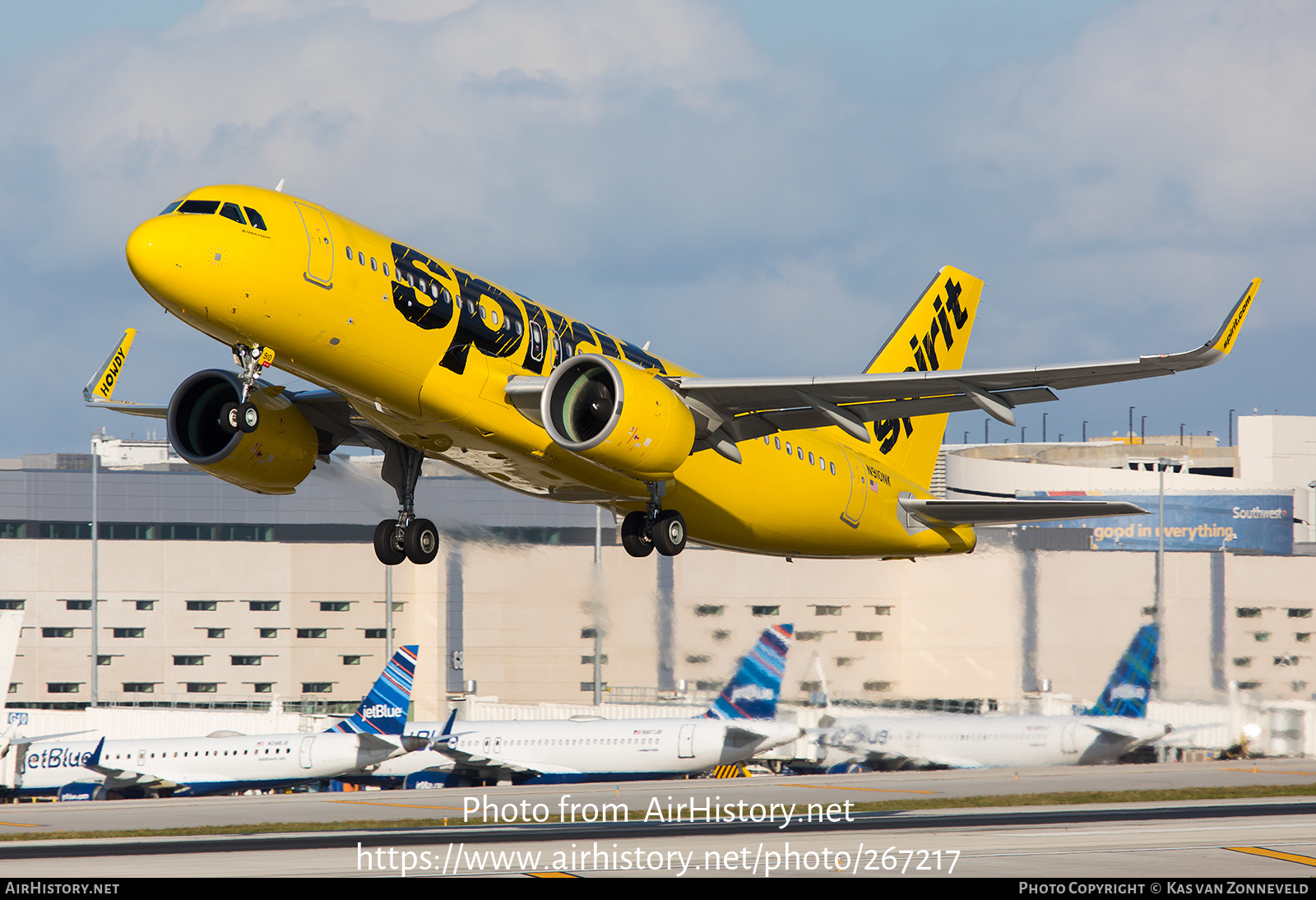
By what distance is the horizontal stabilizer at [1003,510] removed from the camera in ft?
100

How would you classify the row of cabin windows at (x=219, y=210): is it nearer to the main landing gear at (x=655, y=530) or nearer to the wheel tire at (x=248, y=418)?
the wheel tire at (x=248, y=418)

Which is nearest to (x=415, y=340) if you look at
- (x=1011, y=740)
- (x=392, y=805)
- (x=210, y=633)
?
(x=392, y=805)

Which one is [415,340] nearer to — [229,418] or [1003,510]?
[229,418]

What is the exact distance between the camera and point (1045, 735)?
186 ft

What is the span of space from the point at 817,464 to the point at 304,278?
13457 millimetres

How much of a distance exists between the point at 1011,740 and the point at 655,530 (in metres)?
32.7

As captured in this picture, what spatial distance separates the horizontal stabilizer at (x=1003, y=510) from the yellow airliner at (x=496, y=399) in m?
0.09

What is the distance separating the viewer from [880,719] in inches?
2202

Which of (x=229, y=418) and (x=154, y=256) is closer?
(x=154, y=256)

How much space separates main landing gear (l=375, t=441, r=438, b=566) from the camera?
29688mm

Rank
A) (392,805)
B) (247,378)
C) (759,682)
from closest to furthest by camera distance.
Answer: (247,378) → (392,805) → (759,682)

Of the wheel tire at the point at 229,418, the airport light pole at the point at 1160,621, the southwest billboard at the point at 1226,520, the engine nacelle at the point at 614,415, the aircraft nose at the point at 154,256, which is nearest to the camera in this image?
the aircraft nose at the point at 154,256

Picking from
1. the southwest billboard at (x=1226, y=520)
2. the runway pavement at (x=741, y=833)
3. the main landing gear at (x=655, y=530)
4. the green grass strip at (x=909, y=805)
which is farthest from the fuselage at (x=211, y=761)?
the southwest billboard at (x=1226, y=520)
